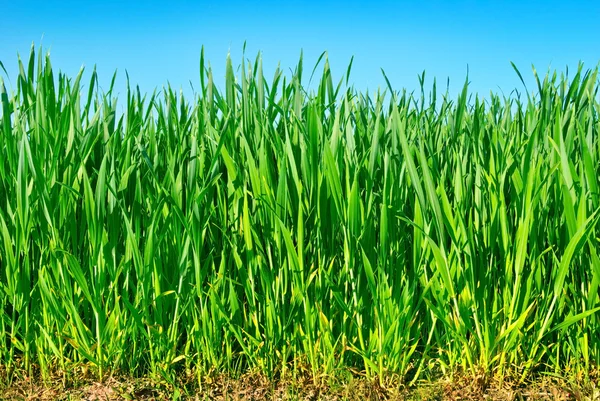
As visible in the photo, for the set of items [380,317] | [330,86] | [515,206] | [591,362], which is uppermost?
[330,86]

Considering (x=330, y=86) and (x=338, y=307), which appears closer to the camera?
(x=338, y=307)

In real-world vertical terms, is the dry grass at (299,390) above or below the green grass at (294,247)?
below

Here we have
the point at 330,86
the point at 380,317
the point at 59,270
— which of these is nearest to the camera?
the point at 380,317

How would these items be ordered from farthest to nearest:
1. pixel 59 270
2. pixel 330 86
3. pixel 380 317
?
1. pixel 330 86
2. pixel 59 270
3. pixel 380 317

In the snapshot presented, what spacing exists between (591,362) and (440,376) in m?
0.56

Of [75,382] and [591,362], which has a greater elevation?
[591,362]

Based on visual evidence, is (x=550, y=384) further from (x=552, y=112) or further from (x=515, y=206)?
(x=552, y=112)

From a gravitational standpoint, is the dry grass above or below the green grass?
below

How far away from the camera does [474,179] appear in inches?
81.4

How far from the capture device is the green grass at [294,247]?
183cm

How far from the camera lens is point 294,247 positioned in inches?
74.4

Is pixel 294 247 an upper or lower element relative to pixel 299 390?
upper

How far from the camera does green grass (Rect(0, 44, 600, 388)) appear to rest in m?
1.83

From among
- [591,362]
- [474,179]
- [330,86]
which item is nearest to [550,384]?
[591,362]
